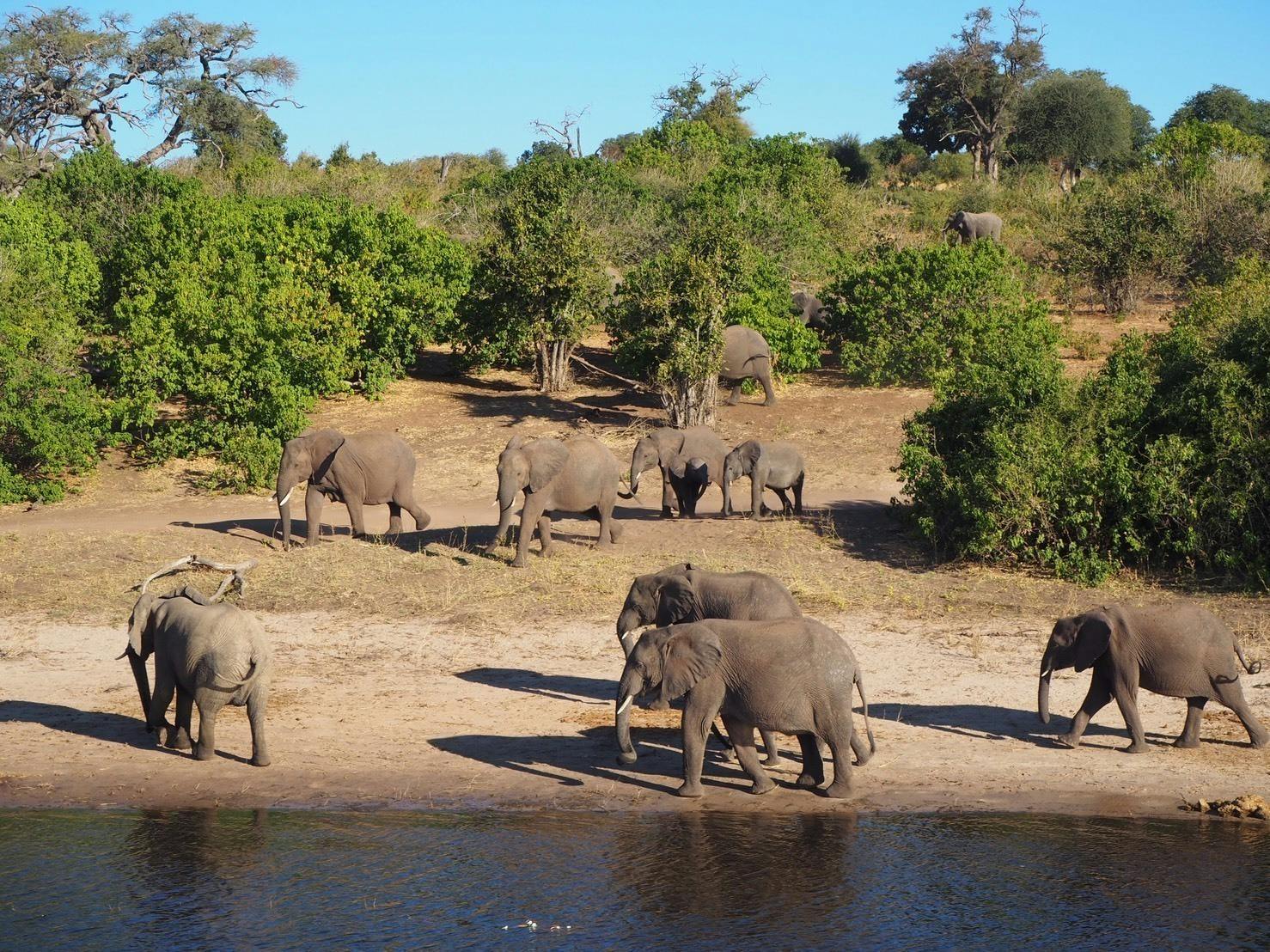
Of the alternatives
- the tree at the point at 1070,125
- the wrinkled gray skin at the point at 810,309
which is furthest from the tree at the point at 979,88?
the wrinkled gray skin at the point at 810,309

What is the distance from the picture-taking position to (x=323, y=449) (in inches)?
764

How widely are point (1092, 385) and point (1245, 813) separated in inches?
369

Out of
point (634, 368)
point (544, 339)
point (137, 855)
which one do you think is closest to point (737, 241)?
point (634, 368)

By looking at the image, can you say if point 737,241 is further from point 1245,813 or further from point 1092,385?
point 1245,813

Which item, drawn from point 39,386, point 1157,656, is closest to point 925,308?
point 39,386

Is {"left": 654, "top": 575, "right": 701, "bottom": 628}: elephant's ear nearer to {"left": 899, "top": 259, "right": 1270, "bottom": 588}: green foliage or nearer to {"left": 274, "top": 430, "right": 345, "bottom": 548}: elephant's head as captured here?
{"left": 899, "top": 259, "right": 1270, "bottom": 588}: green foliage

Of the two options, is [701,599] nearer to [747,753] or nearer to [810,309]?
[747,753]

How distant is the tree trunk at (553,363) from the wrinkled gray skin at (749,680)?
19.5 meters

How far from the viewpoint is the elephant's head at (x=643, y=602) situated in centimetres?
1241

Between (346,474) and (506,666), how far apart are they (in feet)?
19.3

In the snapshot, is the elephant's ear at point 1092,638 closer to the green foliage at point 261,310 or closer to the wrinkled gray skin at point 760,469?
the wrinkled gray skin at point 760,469

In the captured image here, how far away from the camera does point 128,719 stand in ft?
42.4

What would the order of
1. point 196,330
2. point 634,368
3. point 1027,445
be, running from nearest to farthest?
1. point 1027,445
2. point 196,330
3. point 634,368

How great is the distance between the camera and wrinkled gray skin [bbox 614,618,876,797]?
10.4m
